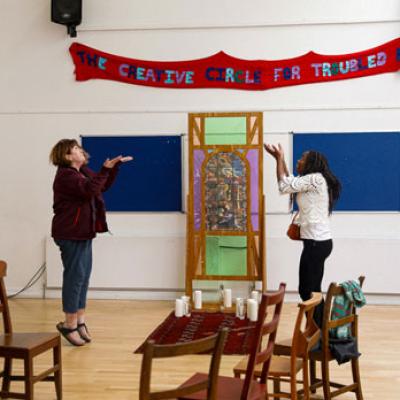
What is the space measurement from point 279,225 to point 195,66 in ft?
6.22

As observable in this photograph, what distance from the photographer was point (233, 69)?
6965 millimetres

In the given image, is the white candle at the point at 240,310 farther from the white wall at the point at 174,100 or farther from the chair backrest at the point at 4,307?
the chair backrest at the point at 4,307

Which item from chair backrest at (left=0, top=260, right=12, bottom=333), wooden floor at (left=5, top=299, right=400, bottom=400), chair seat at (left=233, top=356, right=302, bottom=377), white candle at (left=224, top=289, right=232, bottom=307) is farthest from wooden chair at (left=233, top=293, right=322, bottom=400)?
white candle at (left=224, top=289, right=232, bottom=307)

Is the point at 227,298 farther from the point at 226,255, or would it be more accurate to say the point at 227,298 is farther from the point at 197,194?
the point at 197,194

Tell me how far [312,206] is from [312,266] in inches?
18.0

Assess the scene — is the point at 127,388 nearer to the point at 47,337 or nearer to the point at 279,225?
the point at 47,337

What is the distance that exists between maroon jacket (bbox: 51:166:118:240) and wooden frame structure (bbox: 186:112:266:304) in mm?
1626

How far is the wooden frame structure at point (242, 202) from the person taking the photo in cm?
644

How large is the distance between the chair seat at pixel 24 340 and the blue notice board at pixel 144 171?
11.2 feet

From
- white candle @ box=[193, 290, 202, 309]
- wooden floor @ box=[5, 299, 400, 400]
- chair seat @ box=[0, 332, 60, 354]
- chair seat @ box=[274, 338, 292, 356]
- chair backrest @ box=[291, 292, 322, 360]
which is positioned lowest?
wooden floor @ box=[5, 299, 400, 400]

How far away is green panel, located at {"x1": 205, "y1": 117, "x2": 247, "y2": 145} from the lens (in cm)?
645

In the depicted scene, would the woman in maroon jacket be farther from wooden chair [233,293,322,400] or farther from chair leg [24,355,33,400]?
wooden chair [233,293,322,400]

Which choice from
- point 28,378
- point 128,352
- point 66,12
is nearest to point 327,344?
point 28,378

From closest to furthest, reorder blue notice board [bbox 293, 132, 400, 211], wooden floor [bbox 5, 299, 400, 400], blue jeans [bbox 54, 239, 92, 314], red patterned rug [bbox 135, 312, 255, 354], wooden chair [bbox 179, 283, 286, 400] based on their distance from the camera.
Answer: wooden chair [bbox 179, 283, 286, 400] → wooden floor [bbox 5, 299, 400, 400] → blue jeans [bbox 54, 239, 92, 314] → red patterned rug [bbox 135, 312, 255, 354] → blue notice board [bbox 293, 132, 400, 211]
